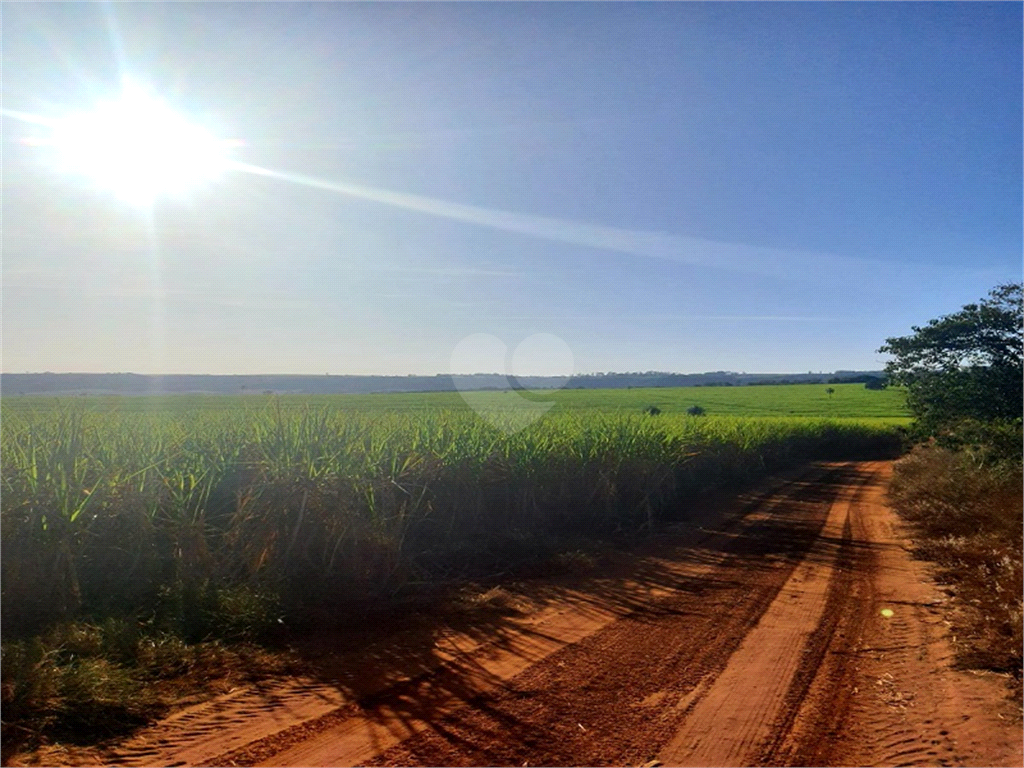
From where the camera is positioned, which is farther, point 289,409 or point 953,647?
point 289,409

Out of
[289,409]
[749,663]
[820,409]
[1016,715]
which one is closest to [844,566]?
[749,663]

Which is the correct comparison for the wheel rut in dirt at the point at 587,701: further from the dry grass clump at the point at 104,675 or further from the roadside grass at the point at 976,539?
the roadside grass at the point at 976,539

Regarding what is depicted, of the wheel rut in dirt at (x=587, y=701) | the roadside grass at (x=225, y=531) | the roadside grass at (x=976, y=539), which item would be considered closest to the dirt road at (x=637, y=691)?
the wheel rut in dirt at (x=587, y=701)

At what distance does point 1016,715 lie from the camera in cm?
433

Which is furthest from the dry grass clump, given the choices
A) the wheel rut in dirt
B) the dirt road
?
the wheel rut in dirt

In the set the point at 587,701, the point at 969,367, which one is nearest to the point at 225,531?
the point at 587,701

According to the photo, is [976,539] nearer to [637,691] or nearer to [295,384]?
[637,691]

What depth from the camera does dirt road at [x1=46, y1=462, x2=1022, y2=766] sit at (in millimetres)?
4012

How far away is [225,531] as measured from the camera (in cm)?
750

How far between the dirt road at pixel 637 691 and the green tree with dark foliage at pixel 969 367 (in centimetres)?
941

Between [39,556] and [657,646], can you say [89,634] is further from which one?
[657,646]

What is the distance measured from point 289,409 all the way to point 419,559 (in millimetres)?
3873

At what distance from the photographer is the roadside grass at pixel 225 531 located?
5.14 metres

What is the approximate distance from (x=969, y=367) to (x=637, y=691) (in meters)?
15.4
